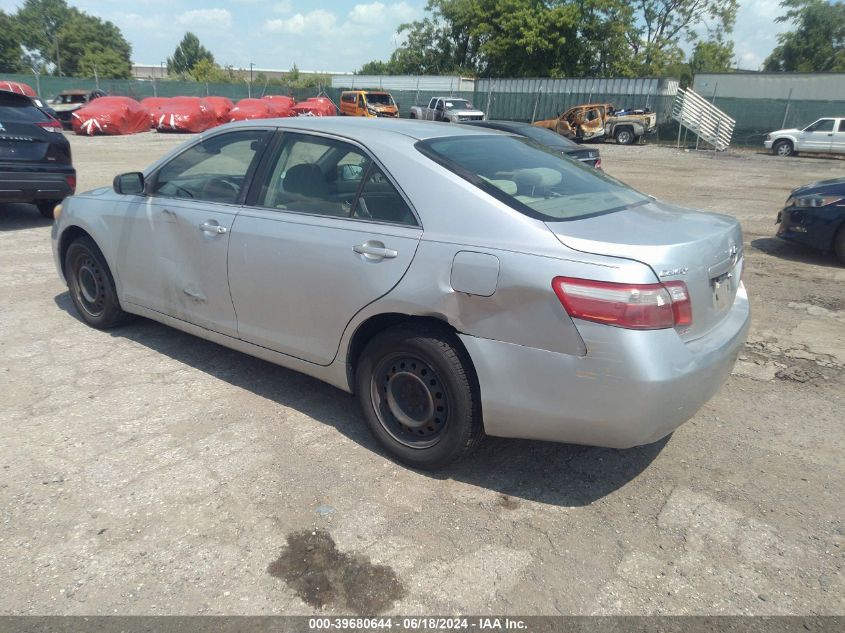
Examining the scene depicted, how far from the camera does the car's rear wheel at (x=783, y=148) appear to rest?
26.1m

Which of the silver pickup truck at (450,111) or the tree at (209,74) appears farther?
the tree at (209,74)

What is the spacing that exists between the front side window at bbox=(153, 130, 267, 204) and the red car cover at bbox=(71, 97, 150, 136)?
26521mm

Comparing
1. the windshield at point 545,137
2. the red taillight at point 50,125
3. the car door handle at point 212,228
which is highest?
the car door handle at point 212,228

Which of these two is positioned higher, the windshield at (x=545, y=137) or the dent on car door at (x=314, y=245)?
the dent on car door at (x=314, y=245)

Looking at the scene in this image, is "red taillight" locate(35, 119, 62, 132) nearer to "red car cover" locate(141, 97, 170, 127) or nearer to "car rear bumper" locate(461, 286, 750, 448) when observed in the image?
"car rear bumper" locate(461, 286, 750, 448)

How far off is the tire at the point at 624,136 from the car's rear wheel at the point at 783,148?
615 centimetres

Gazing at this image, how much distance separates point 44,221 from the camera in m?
9.62

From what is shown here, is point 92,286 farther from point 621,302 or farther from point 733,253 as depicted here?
point 733,253

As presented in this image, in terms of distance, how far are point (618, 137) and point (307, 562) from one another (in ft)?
103

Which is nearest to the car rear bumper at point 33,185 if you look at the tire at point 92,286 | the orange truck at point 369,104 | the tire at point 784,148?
the tire at point 92,286

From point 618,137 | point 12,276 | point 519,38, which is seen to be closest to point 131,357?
point 12,276

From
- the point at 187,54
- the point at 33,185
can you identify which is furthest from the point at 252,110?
the point at 187,54

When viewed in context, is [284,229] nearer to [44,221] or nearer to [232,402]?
[232,402]

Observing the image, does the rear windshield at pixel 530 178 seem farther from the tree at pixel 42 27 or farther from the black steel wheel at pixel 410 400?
the tree at pixel 42 27
